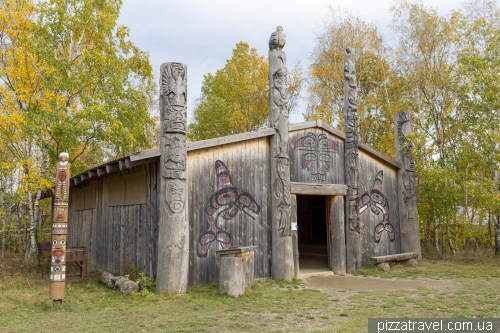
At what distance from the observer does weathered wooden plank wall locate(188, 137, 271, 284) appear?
8.32 metres

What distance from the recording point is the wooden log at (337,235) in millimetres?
10320

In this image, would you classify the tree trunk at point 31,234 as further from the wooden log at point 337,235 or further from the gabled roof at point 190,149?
the wooden log at point 337,235

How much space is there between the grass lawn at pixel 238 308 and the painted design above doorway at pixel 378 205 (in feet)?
9.39

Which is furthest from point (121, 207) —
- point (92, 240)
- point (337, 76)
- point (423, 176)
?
point (337, 76)

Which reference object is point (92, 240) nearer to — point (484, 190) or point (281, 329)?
point (281, 329)

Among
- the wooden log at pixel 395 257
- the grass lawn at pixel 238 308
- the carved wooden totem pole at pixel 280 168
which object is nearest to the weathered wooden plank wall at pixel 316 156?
the carved wooden totem pole at pixel 280 168

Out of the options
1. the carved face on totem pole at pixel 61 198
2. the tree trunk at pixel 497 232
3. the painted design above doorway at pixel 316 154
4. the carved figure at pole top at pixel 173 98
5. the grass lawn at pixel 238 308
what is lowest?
the grass lawn at pixel 238 308

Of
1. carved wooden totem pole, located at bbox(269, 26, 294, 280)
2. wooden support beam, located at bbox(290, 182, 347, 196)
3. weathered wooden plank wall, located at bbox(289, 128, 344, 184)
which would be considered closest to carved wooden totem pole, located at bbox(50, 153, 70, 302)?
carved wooden totem pole, located at bbox(269, 26, 294, 280)

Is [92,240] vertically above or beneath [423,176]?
beneath

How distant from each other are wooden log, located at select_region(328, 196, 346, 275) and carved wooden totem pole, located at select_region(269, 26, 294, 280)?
174 cm

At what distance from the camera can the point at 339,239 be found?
10375 millimetres

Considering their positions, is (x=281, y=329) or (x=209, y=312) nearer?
(x=281, y=329)

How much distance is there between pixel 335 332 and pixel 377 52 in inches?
716

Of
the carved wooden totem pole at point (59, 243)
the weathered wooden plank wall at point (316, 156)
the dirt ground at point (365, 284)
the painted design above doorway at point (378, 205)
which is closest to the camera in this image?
the carved wooden totem pole at point (59, 243)
